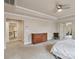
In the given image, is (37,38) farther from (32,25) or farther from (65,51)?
(65,51)

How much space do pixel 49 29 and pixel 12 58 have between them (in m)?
6.91

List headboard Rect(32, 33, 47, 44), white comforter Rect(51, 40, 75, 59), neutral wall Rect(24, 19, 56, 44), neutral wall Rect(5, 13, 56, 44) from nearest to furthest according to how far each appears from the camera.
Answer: white comforter Rect(51, 40, 75, 59) < neutral wall Rect(5, 13, 56, 44) < neutral wall Rect(24, 19, 56, 44) < headboard Rect(32, 33, 47, 44)

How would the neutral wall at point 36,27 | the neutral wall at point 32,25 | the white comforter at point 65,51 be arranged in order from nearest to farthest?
the white comforter at point 65,51 → the neutral wall at point 32,25 → the neutral wall at point 36,27

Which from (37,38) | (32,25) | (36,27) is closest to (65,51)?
(37,38)

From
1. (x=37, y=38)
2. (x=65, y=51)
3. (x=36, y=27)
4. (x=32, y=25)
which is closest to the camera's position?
(x=65, y=51)

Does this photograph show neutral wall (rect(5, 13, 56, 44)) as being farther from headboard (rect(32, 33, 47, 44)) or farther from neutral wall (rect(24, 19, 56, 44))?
headboard (rect(32, 33, 47, 44))

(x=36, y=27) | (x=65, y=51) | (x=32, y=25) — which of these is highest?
(x=32, y=25)

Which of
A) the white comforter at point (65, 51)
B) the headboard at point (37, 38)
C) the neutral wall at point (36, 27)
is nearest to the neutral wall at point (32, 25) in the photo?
the neutral wall at point (36, 27)

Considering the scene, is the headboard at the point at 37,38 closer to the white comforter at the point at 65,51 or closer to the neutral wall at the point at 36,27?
the neutral wall at the point at 36,27

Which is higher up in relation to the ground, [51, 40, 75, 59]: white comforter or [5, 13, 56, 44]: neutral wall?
[5, 13, 56, 44]: neutral wall

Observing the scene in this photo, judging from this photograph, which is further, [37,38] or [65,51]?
[37,38]

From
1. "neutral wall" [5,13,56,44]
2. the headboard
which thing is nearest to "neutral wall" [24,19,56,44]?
"neutral wall" [5,13,56,44]

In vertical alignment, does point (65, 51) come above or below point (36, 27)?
below
